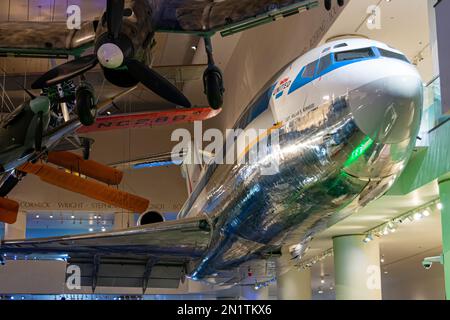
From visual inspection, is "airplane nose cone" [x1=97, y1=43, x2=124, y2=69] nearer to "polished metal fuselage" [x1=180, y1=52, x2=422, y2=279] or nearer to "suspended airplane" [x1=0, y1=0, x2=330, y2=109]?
"suspended airplane" [x1=0, y1=0, x2=330, y2=109]

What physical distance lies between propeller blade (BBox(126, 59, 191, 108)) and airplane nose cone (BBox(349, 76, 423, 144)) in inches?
89.8

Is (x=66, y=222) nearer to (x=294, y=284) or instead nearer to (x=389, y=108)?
(x=294, y=284)

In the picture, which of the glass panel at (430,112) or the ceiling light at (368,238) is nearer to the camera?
the glass panel at (430,112)

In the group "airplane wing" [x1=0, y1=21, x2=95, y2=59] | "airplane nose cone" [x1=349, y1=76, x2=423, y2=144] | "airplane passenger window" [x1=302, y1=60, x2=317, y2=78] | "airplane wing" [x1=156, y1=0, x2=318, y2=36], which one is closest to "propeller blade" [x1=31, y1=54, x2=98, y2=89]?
"airplane wing" [x1=0, y1=21, x2=95, y2=59]

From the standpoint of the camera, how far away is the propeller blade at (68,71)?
8.05 m

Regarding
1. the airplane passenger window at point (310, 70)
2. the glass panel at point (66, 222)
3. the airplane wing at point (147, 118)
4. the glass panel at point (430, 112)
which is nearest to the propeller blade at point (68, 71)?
the airplane passenger window at point (310, 70)

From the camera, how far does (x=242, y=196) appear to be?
9.10 metres

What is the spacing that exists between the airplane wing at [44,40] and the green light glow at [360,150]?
431cm

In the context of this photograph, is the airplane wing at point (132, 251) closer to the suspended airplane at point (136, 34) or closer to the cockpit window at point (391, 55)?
the suspended airplane at point (136, 34)

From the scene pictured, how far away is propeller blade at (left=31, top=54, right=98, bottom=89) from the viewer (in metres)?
8.05

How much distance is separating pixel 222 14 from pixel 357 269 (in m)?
7.09

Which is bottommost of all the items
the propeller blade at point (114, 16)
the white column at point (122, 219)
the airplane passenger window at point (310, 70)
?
the airplane passenger window at point (310, 70)

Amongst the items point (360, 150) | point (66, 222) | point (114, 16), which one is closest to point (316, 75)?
point (360, 150)
